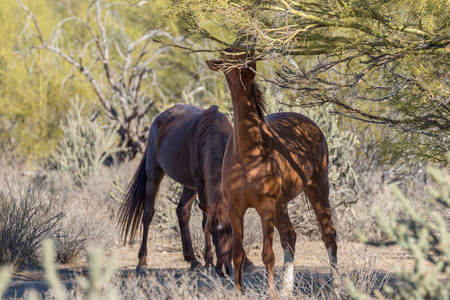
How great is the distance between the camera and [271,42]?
408 centimetres

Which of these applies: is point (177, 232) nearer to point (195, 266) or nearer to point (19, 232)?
point (195, 266)

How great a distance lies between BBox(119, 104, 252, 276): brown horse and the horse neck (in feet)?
3.74

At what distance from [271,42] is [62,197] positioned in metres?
7.43

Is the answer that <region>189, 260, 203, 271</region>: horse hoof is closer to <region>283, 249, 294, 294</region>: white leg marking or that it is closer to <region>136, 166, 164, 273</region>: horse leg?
<region>136, 166, 164, 273</region>: horse leg

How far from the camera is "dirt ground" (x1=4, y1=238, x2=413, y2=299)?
5.21 meters

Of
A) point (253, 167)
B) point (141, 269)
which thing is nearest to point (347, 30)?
point (253, 167)

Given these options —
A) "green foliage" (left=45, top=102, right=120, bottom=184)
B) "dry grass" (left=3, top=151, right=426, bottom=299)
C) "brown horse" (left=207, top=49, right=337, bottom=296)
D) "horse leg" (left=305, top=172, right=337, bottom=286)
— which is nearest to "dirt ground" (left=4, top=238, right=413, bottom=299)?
"dry grass" (left=3, top=151, right=426, bottom=299)

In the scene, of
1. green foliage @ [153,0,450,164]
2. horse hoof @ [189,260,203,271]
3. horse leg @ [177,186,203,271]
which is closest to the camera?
green foliage @ [153,0,450,164]

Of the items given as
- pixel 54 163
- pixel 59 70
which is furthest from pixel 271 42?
pixel 59 70

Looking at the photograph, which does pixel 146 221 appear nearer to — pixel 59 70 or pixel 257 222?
pixel 257 222

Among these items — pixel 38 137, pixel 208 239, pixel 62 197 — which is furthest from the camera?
pixel 38 137

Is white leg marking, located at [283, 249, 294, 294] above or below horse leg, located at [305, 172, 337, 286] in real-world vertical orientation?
below

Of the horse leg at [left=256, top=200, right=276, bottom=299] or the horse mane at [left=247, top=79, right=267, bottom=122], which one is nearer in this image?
the horse leg at [left=256, top=200, right=276, bottom=299]

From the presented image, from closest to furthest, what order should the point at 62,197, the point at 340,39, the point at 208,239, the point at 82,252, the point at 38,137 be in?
the point at 340,39, the point at 208,239, the point at 82,252, the point at 62,197, the point at 38,137
